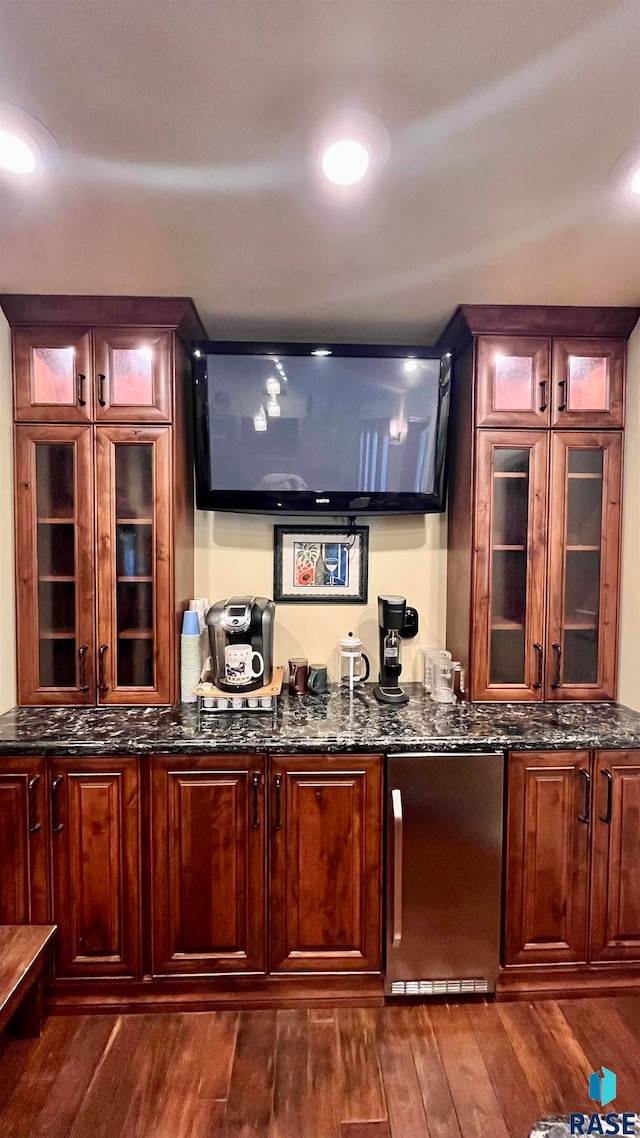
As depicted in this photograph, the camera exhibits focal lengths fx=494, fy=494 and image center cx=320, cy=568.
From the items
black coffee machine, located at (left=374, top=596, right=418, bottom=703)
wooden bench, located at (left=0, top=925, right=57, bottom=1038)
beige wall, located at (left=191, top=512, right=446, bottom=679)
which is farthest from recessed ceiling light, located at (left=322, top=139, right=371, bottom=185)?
wooden bench, located at (left=0, top=925, right=57, bottom=1038)

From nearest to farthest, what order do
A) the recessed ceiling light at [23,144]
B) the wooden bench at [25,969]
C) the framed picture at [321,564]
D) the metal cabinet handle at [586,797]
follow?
the recessed ceiling light at [23,144]
the wooden bench at [25,969]
the metal cabinet handle at [586,797]
the framed picture at [321,564]

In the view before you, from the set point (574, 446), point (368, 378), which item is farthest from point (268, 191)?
point (574, 446)

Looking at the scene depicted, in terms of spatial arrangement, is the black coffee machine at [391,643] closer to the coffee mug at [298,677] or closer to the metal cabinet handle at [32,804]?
the coffee mug at [298,677]

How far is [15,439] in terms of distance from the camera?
203 cm

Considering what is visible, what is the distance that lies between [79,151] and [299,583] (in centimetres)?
174

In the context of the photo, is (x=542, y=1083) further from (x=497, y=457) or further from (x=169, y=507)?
(x=169, y=507)

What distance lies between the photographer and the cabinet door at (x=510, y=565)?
2115 millimetres

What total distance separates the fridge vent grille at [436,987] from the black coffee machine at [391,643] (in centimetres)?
99

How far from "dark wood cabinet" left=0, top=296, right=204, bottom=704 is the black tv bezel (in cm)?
10

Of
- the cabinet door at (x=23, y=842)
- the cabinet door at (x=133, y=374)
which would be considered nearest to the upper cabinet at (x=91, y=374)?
the cabinet door at (x=133, y=374)

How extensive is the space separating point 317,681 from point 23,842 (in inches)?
48.8

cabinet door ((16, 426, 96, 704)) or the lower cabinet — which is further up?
cabinet door ((16, 426, 96, 704))

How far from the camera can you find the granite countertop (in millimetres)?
1738

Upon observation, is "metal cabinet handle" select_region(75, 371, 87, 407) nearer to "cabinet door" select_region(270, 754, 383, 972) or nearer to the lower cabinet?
"cabinet door" select_region(270, 754, 383, 972)
